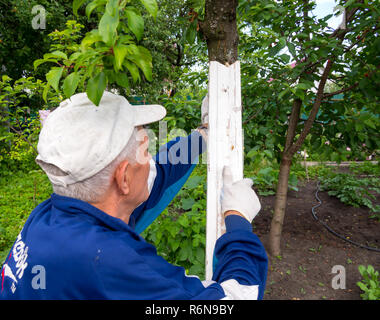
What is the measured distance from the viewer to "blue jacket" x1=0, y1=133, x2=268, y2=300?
0.77 m

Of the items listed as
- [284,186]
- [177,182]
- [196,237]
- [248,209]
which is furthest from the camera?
[284,186]

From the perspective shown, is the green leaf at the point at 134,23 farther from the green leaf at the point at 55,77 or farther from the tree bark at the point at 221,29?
the tree bark at the point at 221,29

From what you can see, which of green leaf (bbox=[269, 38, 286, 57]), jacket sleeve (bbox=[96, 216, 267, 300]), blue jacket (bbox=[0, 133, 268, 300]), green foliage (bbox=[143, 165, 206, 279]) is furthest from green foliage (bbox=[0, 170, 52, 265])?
green leaf (bbox=[269, 38, 286, 57])

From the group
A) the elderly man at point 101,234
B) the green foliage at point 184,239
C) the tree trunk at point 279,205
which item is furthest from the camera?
the tree trunk at point 279,205

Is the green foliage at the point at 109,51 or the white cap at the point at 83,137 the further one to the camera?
the white cap at the point at 83,137

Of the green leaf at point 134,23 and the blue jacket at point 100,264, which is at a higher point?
the green leaf at point 134,23

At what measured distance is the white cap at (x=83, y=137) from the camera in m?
0.89

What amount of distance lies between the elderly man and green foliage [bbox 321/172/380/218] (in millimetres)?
3717

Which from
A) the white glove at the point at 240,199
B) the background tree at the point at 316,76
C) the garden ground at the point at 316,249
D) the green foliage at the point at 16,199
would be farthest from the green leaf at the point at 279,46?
the green foliage at the point at 16,199

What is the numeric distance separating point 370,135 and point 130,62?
219cm

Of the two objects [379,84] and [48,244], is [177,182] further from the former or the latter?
[379,84]

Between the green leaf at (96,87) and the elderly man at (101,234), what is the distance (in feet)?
0.47

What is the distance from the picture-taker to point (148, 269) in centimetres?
81
